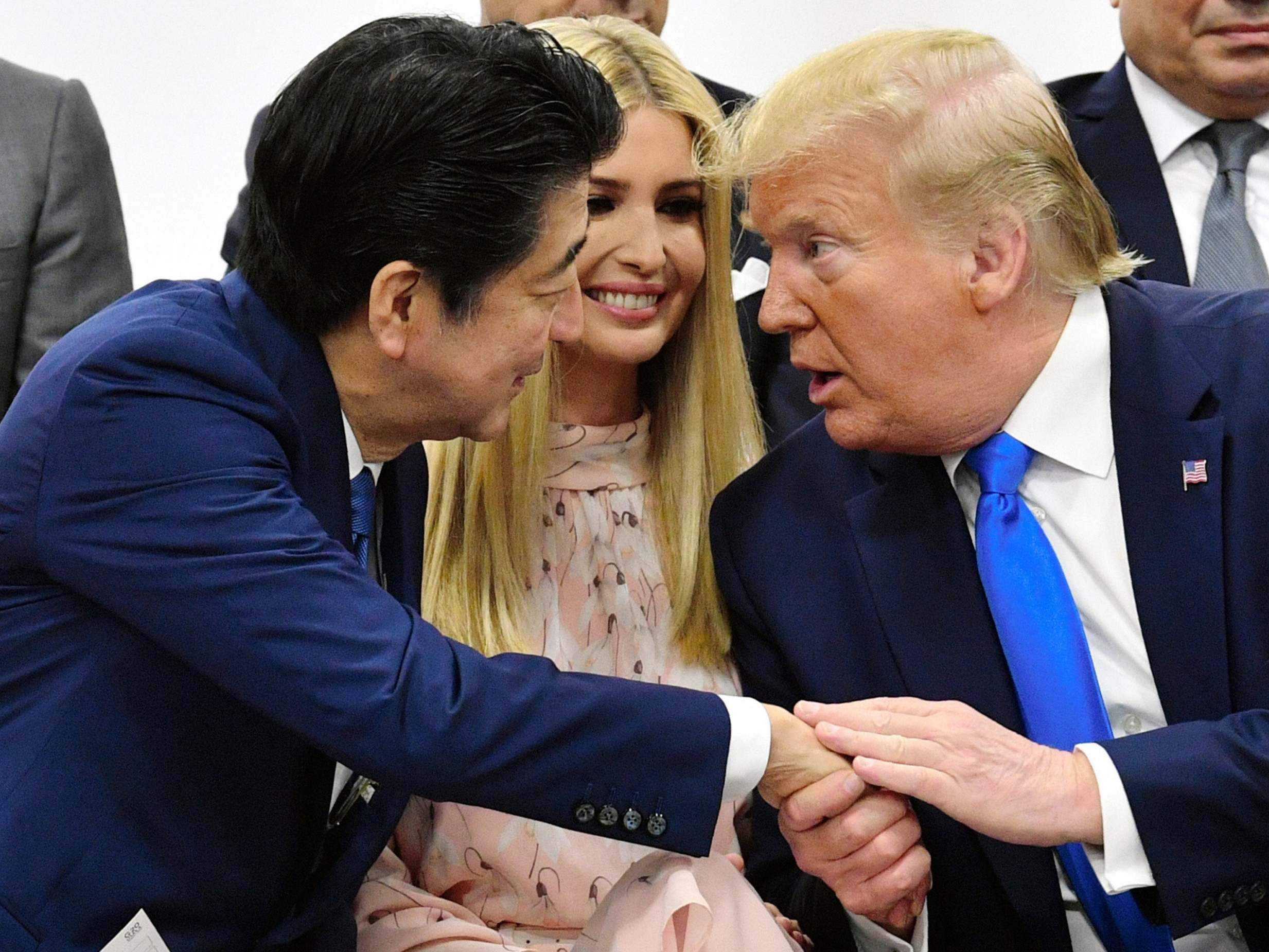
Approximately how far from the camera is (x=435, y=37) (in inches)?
66.2

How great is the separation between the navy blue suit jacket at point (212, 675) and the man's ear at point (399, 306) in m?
0.08

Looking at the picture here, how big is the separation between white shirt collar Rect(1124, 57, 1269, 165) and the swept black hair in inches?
56.2

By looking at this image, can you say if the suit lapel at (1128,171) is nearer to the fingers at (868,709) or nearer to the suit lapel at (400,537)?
the fingers at (868,709)

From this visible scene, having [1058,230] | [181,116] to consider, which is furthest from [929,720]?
[181,116]

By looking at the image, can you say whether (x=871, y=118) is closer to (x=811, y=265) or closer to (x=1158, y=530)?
(x=811, y=265)

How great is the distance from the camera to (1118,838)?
1.78m

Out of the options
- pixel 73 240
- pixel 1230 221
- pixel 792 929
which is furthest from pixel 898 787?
pixel 73 240

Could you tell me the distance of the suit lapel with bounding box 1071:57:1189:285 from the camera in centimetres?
271

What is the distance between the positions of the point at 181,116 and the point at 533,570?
80.1 inches

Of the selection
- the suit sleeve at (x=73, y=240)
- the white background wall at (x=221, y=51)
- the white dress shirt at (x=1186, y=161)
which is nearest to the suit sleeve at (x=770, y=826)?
the white dress shirt at (x=1186, y=161)

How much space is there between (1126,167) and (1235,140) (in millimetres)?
194

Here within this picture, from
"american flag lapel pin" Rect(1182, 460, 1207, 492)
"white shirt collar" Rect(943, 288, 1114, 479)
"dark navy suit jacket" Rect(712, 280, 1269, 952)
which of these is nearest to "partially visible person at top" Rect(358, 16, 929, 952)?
"dark navy suit jacket" Rect(712, 280, 1269, 952)

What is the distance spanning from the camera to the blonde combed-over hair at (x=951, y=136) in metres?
1.96

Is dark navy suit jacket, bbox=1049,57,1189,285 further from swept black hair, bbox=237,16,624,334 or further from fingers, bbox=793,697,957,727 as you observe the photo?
swept black hair, bbox=237,16,624,334
